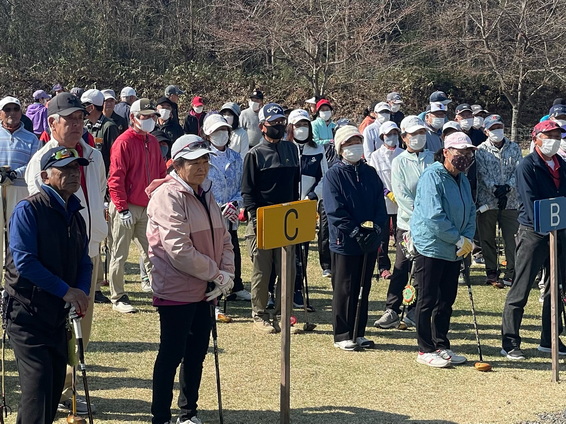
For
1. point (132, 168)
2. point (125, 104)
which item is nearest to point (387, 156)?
point (132, 168)

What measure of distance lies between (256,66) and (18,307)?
97.1 ft

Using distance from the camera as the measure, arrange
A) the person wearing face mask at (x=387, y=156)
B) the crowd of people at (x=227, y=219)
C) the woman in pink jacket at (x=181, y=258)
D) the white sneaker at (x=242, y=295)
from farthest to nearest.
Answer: the person wearing face mask at (x=387, y=156) < the white sneaker at (x=242, y=295) < the woman in pink jacket at (x=181, y=258) < the crowd of people at (x=227, y=219)

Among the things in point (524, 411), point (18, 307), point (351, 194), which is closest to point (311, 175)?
point (351, 194)

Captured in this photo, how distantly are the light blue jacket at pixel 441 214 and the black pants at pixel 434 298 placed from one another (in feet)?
0.36

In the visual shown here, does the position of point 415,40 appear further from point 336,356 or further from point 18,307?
point 18,307

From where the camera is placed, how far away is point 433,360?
8.45 metres

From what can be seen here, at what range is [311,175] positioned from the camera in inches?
442

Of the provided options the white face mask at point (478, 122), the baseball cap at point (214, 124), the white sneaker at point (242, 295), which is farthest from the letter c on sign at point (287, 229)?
the white face mask at point (478, 122)

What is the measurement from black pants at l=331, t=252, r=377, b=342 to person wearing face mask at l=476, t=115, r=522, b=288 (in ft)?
12.0

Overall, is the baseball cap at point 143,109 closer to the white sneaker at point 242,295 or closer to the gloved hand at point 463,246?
the white sneaker at point 242,295

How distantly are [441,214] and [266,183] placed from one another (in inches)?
84.2

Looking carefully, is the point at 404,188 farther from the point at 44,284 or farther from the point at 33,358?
the point at 33,358

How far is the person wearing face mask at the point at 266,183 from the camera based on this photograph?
9.51 meters

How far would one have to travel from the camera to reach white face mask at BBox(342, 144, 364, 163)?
8.93m
